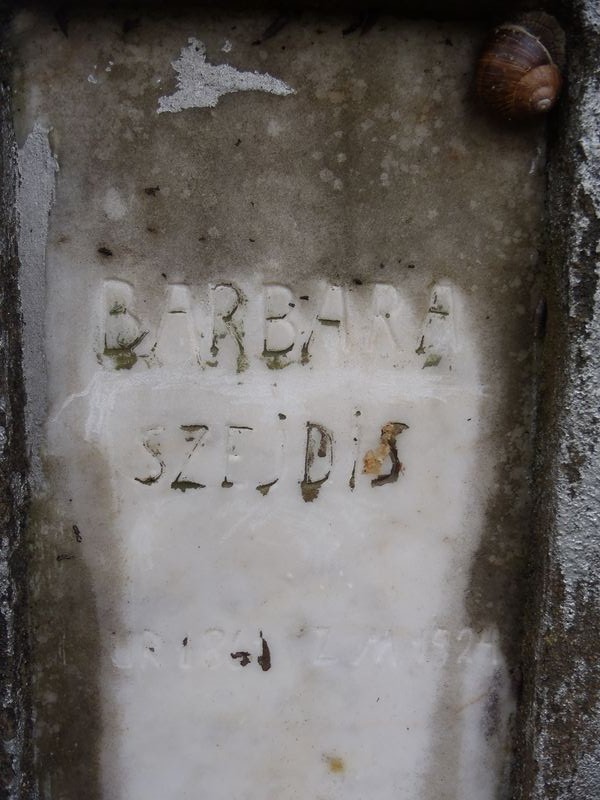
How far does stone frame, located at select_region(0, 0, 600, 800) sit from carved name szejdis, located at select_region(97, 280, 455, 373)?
0.78ft

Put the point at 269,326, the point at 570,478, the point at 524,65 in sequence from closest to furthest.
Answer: the point at 524,65, the point at 570,478, the point at 269,326

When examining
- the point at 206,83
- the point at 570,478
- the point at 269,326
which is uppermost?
the point at 206,83

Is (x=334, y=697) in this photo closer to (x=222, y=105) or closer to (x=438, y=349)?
(x=438, y=349)

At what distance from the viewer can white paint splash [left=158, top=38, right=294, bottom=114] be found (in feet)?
4.58

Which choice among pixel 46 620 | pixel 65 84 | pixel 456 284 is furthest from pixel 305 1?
pixel 46 620

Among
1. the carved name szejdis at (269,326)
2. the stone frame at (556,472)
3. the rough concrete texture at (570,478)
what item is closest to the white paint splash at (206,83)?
the stone frame at (556,472)

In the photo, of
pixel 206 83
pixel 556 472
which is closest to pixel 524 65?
pixel 206 83

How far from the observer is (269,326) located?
1500 mm

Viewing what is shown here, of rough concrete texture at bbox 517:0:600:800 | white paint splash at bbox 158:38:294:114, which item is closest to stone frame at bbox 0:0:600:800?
rough concrete texture at bbox 517:0:600:800

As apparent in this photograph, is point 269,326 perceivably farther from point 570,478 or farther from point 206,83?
point 570,478

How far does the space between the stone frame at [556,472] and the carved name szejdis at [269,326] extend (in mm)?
237

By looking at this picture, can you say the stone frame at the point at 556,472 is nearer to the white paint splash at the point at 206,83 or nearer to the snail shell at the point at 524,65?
the snail shell at the point at 524,65

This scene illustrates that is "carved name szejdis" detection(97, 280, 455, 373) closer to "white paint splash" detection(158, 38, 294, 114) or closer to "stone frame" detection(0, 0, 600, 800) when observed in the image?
"stone frame" detection(0, 0, 600, 800)

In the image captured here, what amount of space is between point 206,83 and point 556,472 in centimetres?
120
